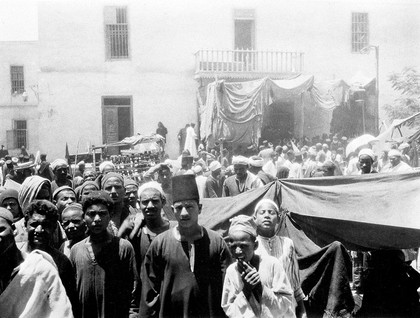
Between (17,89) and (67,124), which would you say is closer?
(67,124)

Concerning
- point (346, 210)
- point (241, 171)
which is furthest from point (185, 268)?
point (241, 171)

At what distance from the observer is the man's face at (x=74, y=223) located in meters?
4.71

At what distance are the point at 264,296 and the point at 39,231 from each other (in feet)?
5.46

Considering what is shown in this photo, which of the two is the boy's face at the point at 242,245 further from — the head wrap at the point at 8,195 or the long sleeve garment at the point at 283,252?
the head wrap at the point at 8,195

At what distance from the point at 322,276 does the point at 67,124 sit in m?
17.8

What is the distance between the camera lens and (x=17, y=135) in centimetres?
2844

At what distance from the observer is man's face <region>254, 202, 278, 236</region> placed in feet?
15.8

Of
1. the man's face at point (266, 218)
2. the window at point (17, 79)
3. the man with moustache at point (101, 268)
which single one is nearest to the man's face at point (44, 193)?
the man with moustache at point (101, 268)

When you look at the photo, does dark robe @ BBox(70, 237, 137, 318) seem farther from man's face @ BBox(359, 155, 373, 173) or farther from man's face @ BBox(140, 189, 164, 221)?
man's face @ BBox(359, 155, 373, 173)

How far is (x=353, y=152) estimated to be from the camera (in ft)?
46.1

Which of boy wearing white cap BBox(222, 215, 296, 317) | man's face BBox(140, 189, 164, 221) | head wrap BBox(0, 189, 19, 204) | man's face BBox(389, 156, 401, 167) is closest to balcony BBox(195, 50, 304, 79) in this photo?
man's face BBox(389, 156, 401, 167)

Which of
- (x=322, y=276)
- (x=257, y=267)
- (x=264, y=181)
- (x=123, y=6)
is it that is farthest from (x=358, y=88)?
(x=257, y=267)

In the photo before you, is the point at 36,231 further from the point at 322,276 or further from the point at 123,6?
the point at 123,6

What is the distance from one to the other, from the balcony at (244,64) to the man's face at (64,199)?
1584 centimetres
